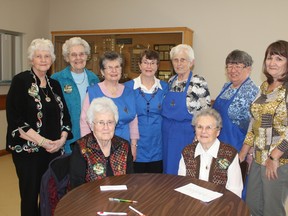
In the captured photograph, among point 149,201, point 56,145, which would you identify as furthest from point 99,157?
point 56,145

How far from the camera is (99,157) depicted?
190cm

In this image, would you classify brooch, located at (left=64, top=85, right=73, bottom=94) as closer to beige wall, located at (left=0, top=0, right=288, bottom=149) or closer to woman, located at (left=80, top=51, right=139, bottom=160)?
woman, located at (left=80, top=51, right=139, bottom=160)

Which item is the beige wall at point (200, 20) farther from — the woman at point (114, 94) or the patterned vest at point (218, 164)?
the patterned vest at point (218, 164)

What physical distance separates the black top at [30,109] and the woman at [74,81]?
26 centimetres

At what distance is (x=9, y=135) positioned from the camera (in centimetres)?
231

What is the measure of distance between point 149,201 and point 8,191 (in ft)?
9.37

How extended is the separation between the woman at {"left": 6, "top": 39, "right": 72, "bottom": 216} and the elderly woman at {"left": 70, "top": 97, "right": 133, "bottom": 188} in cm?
51

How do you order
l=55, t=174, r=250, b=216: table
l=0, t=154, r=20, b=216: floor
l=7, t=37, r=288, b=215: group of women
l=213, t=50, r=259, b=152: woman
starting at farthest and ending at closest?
l=0, t=154, r=20, b=216: floor < l=213, t=50, r=259, b=152: woman < l=7, t=37, r=288, b=215: group of women < l=55, t=174, r=250, b=216: table

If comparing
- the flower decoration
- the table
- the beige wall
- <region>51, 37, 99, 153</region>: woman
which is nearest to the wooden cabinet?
the beige wall

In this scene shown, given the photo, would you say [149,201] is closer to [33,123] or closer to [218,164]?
[218,164]

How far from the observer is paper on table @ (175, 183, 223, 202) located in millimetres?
1554

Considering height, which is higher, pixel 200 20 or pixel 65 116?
pixel 200 20

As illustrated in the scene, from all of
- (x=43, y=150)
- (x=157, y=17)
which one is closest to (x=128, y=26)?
(x=157, y=17)

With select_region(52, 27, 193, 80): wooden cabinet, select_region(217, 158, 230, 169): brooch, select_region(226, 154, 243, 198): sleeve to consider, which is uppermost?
select_region(52, 27, 193, 80): wooden cabinet
